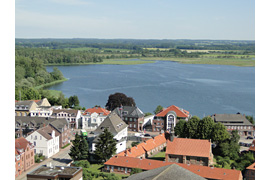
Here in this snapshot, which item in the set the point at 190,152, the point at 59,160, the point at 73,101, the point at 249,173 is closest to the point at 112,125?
Result: the point at 59,160

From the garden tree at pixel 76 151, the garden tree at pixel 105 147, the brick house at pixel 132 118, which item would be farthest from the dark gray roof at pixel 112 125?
the brick house at pixel 132 118

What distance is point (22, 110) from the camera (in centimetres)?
3566

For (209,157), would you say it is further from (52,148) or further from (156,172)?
(52,148)

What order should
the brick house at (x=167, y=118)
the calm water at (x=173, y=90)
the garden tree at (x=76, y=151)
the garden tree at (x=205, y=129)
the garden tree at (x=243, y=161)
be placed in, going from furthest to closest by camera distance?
1. the calm water at (x=173, y=90)
2. the brick house at (x=167, y=118)
3. the garden tree at (x=205, y=129)
4. the garden tree at (x=76, y=151)
5. the garden tree at (x=243, y=161)

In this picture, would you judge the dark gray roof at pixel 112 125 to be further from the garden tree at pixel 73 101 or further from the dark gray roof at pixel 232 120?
the garden tree at pixel 73 101

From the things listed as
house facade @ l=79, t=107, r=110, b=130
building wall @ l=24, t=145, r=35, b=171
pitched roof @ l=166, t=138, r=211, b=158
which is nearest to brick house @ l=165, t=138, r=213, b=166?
pitched roof @ l=166, t=138, r=211, b=158

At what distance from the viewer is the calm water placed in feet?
153

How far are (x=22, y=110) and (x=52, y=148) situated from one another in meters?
11.1

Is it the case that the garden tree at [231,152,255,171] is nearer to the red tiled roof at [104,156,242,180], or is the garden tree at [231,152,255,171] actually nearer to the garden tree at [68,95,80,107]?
the red tiled roof at [104,156,242,180]

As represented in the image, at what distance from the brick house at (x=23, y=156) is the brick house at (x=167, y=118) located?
1347 cm

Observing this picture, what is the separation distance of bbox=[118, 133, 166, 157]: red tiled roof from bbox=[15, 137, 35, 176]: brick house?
5.92 m

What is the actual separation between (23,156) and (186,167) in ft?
33.9

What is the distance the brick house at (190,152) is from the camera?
2270 centimetres

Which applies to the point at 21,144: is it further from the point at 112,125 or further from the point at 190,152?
the point at 190,152
